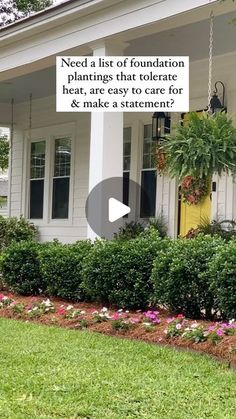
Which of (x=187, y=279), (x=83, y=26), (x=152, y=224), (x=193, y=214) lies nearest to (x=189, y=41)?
(x=83, y=26)

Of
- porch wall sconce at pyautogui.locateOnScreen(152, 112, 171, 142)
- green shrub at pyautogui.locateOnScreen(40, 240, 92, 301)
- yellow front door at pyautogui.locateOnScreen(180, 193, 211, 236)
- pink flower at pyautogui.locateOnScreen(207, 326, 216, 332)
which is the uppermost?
porch wall sconce at pyautogui.locateOnScreen(152, 112, 171, 142)

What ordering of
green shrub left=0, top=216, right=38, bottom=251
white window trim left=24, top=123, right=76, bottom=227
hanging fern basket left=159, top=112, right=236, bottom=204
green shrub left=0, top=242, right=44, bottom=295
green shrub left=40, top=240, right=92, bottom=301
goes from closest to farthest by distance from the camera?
hanging fern basket left=159, top=112, right=236, bottom=204
green shrub left=40, top=240, right=92, bottom=301
green shrub left=0, top=242, right=44, bottom=295
green shrub left=0, top=216, right=38, bottom=251
white window trim left=24, top=123, right=76, bottom=227

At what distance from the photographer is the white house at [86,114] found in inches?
314

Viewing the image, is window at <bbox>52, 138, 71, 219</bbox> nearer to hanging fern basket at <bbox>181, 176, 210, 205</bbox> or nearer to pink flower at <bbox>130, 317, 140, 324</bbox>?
hanging fern basket at <bbox>181, 176, 210, 205</bbox>

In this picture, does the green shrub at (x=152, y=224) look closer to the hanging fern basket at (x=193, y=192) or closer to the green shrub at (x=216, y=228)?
the hanging fern basket at (x=193, y=192)

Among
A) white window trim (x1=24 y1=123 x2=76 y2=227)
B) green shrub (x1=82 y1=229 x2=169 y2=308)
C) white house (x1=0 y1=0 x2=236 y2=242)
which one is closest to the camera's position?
green shrub (x1=82 y1=229 x2=169 y2=308)

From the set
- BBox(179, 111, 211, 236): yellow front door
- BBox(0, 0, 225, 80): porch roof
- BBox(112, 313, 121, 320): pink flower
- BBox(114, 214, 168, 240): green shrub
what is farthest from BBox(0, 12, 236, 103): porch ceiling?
BBox(112, 313, 121, 320): pink flower

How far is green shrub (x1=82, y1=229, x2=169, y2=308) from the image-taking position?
684 cm

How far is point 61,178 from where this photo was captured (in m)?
13.8

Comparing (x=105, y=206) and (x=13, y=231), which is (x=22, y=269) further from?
(x=13, y=231)

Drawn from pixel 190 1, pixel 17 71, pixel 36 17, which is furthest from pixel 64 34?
pixel 190 1

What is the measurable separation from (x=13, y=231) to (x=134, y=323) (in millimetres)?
6664

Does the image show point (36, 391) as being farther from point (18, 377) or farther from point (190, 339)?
point (190, 339)

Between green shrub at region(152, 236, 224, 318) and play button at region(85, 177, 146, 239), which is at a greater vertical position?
play button at region(85, 177, 146, 239)
